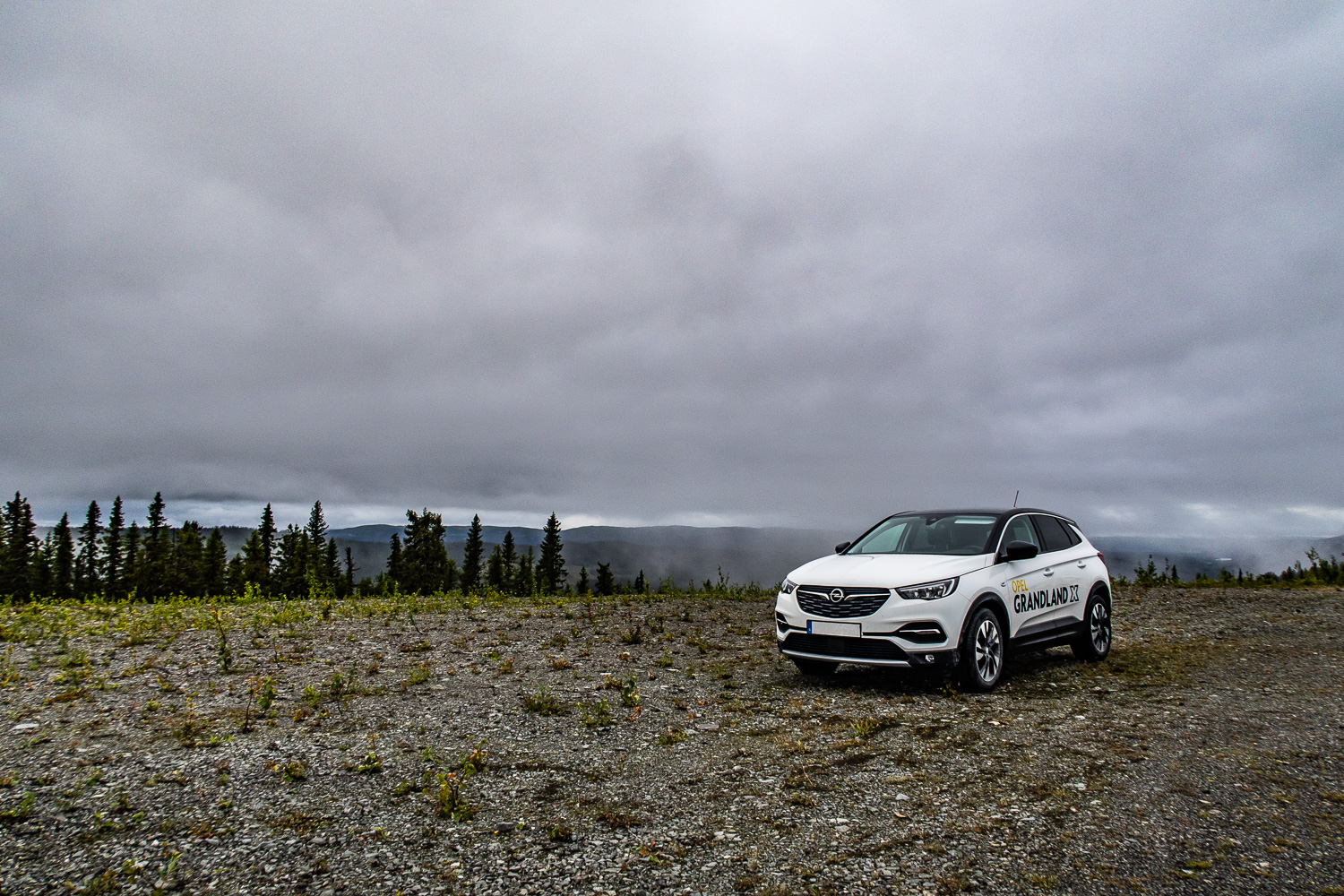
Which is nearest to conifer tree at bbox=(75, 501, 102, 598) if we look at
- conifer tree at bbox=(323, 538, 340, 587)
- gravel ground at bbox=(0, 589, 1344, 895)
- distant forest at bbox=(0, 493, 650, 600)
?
distant forest at bbox=(0, 493, 650, 600)

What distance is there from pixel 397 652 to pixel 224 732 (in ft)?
11.6

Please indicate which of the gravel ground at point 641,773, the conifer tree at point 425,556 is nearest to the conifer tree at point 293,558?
the conifer tree at point 425,556

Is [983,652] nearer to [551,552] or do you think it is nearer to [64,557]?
[551,552]

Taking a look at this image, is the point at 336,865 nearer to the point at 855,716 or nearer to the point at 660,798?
the point at 660,798

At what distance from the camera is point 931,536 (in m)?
9.41

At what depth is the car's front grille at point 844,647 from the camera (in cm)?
779

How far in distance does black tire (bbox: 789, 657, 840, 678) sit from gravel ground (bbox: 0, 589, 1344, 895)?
0.16m

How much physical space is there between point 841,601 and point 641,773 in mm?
3350

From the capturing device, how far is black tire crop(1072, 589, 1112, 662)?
32.5 ft

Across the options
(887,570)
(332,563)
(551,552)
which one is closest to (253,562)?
(332,563)

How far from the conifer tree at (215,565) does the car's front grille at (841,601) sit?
269ft

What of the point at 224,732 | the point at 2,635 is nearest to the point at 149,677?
the point at 224,732

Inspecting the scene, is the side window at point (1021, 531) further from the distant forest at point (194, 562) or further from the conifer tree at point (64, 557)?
the conifer tree at point (64, 557)

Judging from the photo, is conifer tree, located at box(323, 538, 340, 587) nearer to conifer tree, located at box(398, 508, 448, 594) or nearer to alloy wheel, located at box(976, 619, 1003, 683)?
conifer tree, located at box(398, 508, 448, 594)
